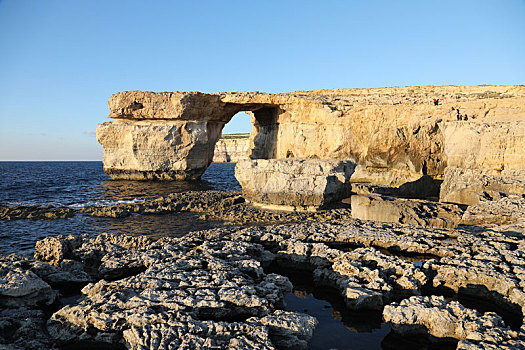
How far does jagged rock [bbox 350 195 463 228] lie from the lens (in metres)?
11.1

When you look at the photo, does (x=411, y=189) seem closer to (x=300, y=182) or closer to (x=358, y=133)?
(x=358, y=133)

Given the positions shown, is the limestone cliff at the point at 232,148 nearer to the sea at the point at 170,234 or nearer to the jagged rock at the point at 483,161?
the sea at the point at 170,234

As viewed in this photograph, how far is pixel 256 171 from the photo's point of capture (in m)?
16.3

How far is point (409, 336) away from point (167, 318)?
3.92 m

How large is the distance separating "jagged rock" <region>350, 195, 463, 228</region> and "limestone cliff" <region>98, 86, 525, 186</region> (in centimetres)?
663

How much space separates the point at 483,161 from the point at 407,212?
7604mm

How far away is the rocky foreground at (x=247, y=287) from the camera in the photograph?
505 cm

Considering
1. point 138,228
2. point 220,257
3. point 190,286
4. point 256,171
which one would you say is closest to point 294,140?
point 256,171

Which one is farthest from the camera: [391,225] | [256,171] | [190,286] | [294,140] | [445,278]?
[294,140]

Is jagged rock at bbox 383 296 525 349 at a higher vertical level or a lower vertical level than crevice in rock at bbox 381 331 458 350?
higher

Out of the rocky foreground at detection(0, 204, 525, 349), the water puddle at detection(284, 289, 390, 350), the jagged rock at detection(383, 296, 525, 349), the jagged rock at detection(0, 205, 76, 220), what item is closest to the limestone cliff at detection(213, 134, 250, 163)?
the jagged rock at detection(0, 205, 76, 220)

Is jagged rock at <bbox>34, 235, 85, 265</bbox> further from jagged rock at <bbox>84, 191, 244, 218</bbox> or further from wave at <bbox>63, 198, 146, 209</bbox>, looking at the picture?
wave at <bbox>63, 198, 146, 209</bbox>

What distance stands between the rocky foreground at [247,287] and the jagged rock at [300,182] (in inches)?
200

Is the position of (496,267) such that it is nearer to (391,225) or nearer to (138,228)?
(391,225)
